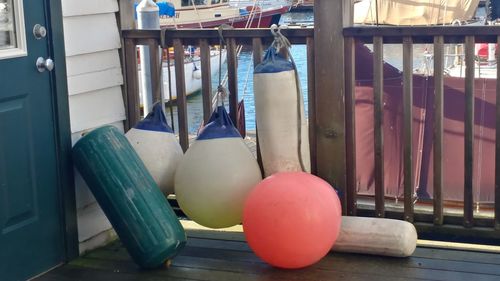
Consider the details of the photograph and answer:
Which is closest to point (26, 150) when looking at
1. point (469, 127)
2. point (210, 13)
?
point (469, 127)

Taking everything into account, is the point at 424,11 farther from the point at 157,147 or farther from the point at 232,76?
the point at 157,147

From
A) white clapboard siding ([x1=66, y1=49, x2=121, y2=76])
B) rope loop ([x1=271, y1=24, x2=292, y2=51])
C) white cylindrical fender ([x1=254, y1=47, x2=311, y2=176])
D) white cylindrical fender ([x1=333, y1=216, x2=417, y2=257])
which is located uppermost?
rope loop ([x1=271, y1=24, x2=292, y2=51])

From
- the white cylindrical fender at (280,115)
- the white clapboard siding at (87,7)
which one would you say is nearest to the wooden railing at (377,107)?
the white cylindrical fender at (280,115)

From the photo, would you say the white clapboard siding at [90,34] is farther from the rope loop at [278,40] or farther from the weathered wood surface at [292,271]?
the weathered wood surface at [292,271]

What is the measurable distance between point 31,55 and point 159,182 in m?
0.90

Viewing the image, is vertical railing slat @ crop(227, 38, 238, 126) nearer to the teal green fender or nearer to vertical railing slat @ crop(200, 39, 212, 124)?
vertical railing slat @ crop(200, 39, 212, 124)

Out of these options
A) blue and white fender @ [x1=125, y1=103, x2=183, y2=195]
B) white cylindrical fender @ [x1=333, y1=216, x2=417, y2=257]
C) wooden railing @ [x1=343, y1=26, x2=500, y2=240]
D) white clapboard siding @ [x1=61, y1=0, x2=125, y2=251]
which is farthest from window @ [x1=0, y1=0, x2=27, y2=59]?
white cylindrical fender @ [x1=333, y1=216, x2=417, y2=257]

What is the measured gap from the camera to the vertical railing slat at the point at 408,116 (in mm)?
3715

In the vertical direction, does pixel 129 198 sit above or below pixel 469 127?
below

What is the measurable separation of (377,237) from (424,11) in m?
9.99

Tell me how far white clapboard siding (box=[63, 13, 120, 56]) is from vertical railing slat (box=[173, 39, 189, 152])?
32cm

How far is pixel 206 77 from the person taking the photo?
410 cm

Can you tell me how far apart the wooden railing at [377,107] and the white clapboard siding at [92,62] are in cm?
27

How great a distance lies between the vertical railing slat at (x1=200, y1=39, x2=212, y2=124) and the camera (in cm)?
404
